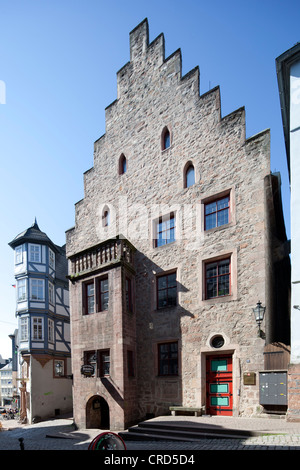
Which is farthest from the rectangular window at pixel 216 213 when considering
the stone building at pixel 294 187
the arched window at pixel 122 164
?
the arched window at pixel 122 164

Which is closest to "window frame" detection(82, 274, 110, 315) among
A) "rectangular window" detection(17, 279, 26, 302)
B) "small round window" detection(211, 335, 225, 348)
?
"small round window" detection(211, 335, 225, 348)

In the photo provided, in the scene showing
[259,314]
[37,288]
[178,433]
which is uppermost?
[37,288]

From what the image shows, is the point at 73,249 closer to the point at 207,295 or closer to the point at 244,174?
the point at 207,295

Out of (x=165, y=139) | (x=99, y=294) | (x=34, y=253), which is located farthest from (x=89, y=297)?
(x=34, y=253)

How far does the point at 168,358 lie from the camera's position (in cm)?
1506

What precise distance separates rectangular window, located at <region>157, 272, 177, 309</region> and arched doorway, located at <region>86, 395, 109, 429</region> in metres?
4.64

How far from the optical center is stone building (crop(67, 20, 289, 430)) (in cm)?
1319

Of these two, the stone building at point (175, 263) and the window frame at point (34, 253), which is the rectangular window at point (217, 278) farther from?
the window frame at point (34, 253)

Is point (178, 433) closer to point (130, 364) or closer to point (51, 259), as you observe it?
point (130, 364)

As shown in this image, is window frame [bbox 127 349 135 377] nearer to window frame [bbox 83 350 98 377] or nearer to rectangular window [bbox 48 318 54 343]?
window frame [bbox 83 350 98 377]

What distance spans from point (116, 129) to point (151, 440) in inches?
547

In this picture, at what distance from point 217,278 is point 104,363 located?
5.84m

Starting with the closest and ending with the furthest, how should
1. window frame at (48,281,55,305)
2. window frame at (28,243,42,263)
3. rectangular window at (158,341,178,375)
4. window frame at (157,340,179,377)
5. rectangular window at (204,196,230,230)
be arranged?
rectangular window at (204,196,230,230)
window frame at (157,340,179,377)
rectangular window at (158,341,178,375)
window frame at (28,243,42,263)
window frame at (48,281,55,305)

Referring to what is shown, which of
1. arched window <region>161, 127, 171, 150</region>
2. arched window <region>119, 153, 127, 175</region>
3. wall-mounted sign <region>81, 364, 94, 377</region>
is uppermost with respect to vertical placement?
arched window <region>161, 127, 171, 150</region>
